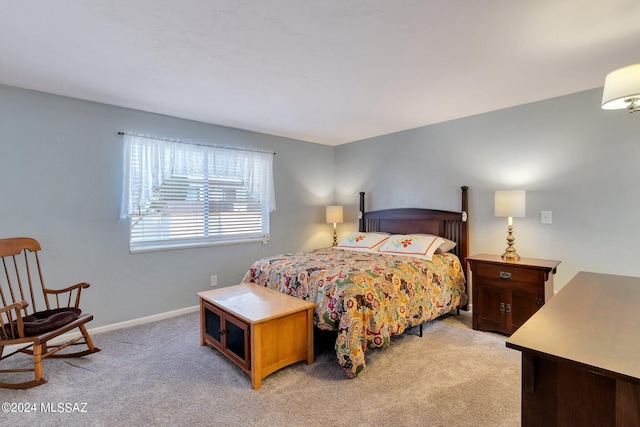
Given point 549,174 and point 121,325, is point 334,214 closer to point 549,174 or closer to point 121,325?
point 549,174

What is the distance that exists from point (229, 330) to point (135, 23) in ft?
6.98

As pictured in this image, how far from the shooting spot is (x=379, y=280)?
101 inches

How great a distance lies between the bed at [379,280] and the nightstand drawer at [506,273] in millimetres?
338

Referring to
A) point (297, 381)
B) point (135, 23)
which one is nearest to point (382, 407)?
point (297, 381)

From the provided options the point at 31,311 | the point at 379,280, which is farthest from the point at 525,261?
the point at 31,311

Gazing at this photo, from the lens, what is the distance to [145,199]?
11.0ft

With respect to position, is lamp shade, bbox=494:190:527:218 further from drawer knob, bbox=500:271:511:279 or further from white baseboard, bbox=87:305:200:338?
white baseboard, bbox=87:305:200:338

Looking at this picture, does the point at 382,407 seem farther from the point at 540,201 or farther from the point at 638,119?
the point at 638,119

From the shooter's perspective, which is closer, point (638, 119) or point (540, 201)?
point (638, 119)

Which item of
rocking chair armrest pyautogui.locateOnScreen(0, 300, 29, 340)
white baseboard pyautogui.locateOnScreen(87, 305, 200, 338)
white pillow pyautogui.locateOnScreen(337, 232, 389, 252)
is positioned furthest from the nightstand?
rocking chair armrest pyautogui.locateOnScreen(0, 300, 29, 340)

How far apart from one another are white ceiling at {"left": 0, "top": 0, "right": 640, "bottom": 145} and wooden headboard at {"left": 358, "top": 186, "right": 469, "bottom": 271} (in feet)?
4.17

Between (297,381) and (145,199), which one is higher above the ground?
(145,199)

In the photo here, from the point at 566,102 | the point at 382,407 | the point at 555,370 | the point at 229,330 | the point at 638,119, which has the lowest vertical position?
the point at 382,407

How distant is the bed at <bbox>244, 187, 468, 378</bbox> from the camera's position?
2.31 m
